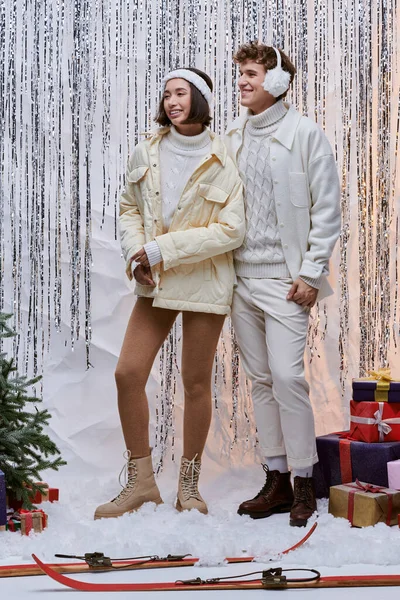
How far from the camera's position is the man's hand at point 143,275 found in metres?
3.06

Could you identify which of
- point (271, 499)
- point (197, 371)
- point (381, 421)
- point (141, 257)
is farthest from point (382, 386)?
point (141, 257)

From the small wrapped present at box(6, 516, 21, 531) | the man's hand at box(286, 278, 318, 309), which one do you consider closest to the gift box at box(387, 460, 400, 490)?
the man's hand at box(286, 278, 318, 309)

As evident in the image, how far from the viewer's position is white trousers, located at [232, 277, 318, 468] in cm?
304

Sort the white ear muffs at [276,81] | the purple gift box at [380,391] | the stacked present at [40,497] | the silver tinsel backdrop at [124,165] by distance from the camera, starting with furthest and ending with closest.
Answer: the silver tinsel backdrop at [124,165]
the purple gift box at [380,391]
the white ear muffs at [276,81]
the stacked present at [40,497]

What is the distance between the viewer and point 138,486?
311 cm

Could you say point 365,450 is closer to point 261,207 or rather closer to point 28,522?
point 261,207

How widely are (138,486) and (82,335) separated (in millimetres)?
1068

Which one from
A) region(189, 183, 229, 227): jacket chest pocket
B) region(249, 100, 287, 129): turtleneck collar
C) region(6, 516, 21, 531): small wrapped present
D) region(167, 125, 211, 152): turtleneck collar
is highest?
region(249, 100, 287, 129): turtleneck collar

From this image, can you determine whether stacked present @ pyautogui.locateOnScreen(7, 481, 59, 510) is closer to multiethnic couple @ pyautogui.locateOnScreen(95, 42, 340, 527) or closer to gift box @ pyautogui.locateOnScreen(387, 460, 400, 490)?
multiethnic couple @ pyautogui.locateOnScreen(95, 42, 340, 527)

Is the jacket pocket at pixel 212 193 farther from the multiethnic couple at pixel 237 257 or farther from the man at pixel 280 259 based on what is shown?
the man at pixel 280 259

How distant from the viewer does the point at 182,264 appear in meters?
3.07

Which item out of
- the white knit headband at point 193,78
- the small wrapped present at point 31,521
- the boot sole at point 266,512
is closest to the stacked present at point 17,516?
the small wrapped present at point 31,521

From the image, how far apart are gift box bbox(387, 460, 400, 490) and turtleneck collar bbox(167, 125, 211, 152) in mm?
1309

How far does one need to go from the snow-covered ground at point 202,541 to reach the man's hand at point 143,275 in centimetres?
78
